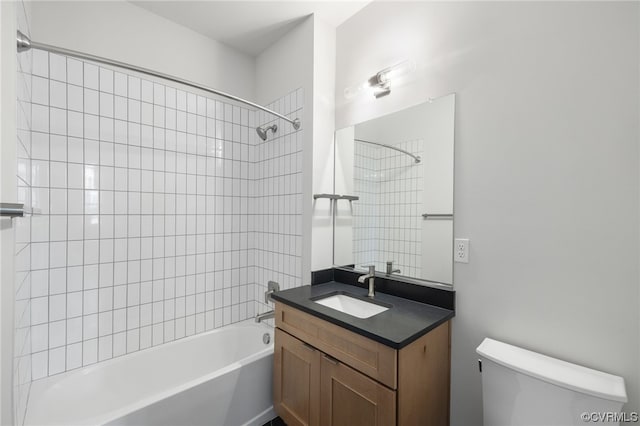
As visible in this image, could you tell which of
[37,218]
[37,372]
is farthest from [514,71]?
[37,372]

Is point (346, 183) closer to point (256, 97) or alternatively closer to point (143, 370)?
point (256, 97)

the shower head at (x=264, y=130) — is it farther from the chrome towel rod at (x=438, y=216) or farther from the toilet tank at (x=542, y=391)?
A: the toilet tank at (x=542, y=391)

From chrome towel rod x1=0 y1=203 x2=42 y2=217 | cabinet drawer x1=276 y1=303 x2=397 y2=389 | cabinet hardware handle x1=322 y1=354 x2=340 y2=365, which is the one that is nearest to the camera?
chrome towel rod x1=0 y1=203 x2=42 y2=217

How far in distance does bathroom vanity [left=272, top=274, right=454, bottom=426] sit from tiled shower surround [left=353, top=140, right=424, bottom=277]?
0.27 metres

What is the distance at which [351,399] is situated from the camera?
1279 mm

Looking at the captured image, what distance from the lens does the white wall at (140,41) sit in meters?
1.67

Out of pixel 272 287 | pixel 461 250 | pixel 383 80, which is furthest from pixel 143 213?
pixel 461 250

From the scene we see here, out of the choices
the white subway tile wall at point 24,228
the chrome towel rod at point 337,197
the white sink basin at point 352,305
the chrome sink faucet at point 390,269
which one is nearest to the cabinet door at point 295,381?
the white sink basin at point 352,305

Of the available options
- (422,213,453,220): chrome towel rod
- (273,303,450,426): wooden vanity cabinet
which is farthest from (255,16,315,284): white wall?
(422,213,453,220): chrome towel rod

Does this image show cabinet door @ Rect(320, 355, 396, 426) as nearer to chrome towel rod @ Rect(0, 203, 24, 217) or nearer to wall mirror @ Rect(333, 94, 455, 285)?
wall mirror @ Rect(333, 94, 455, 285)

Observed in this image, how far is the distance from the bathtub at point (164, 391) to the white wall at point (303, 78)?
2.51 feet

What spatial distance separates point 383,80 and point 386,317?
137 cm

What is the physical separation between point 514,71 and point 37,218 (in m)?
2.61

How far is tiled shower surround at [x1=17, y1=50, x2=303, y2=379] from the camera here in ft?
5.40
